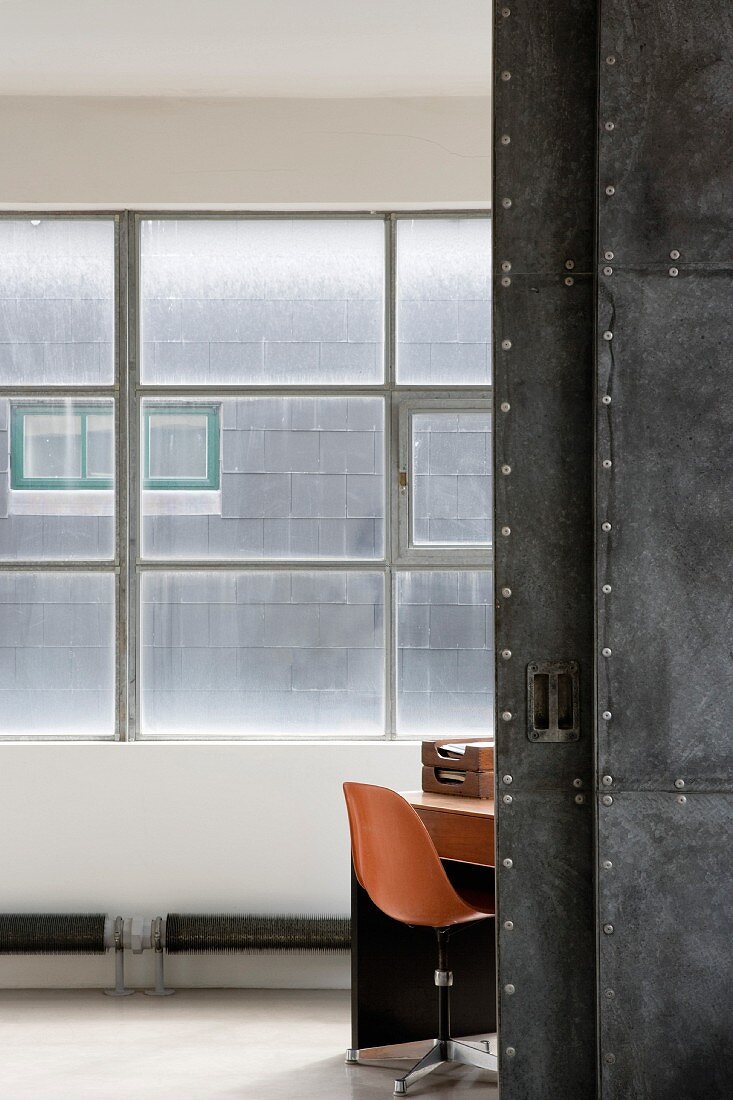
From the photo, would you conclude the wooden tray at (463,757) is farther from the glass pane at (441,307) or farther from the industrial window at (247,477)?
the glass pane at (441,307)

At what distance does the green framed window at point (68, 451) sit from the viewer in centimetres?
497

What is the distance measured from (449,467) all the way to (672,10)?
2.84 meters

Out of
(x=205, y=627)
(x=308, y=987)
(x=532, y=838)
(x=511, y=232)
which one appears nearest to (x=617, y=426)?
(x=511, y=232)

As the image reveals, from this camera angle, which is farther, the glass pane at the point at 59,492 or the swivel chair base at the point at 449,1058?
the glass pane at the point at 59,492

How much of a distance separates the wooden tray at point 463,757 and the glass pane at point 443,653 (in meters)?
0.72

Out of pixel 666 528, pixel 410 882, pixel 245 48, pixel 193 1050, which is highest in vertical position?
pixel 245 48

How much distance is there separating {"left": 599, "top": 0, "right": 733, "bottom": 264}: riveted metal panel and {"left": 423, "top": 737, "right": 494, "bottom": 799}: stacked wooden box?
2.11 m

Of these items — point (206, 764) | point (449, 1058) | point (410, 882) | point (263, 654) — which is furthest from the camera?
point (263, 654)

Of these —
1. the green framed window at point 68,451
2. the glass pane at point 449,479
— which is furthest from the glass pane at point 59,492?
the glass pane at point 449,479

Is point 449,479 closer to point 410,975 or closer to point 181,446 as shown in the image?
point 181,446

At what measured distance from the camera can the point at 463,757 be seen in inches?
156

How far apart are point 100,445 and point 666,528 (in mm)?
3290

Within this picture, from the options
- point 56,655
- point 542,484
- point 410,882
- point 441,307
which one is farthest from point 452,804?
point 441,307

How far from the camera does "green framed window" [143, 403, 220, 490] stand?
497cm
